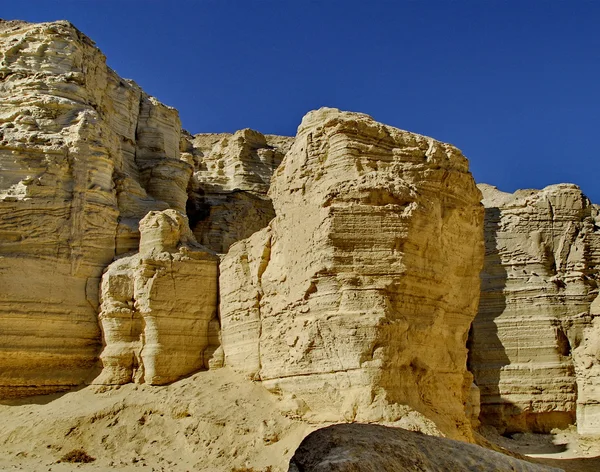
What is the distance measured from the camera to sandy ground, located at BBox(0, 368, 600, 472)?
45.0ft

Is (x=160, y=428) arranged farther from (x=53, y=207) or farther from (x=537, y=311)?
(x=537, y=311)

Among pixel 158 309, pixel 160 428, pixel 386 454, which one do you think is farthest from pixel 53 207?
pixel 386 454

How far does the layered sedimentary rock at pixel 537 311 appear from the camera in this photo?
25672 millimetres

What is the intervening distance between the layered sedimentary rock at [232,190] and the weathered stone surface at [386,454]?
21.1 metres

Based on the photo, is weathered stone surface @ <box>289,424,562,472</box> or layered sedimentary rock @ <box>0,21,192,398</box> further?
layered sedimentary rock @ <box>0,21,192,398</box>

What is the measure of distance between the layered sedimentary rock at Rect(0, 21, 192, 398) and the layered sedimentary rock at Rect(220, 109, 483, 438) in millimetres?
5787

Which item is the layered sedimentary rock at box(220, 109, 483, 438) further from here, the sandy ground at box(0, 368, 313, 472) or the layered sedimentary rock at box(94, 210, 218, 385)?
the layered sedimentary rock at box(94, 210, 218, 385)

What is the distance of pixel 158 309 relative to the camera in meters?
17.3

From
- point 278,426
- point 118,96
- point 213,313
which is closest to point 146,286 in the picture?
point 213,313

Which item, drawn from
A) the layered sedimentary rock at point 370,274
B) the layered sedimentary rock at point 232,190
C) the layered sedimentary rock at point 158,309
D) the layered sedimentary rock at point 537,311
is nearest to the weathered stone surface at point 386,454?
the layered sedimentary rock at point 370,274

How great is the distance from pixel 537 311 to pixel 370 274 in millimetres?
16124

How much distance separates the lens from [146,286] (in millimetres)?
17547

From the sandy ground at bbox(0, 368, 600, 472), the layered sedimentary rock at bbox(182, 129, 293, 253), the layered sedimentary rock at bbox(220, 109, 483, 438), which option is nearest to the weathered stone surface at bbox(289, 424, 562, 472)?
the layered sedimentary rock at bbox(220, 109, 483, 438)

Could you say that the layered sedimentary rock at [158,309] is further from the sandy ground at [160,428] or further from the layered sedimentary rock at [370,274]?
the layered sedimentary rock at [370,274]
